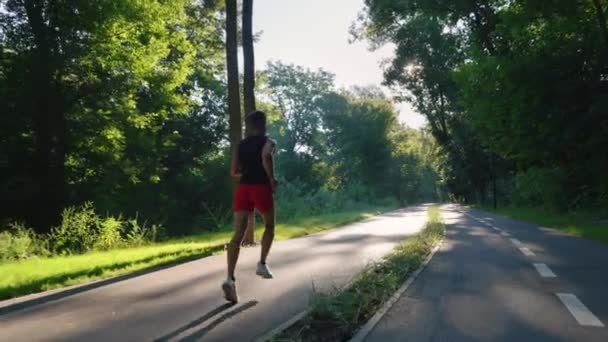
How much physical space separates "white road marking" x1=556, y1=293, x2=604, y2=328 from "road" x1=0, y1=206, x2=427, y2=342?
248cm

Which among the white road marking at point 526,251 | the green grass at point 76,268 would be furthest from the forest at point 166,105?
the white road marking at point 526,251

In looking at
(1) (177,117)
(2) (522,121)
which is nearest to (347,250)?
(2) (522,121)

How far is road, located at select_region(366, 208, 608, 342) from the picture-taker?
13.8 feet

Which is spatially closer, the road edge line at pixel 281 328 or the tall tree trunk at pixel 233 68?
the road edge line at pixel 281 328

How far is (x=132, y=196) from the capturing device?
23250 millimetres

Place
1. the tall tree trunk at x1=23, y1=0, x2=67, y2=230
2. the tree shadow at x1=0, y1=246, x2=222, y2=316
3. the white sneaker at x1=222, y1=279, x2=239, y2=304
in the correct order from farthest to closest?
the tall tree trunk at x1=23, y1=0, x2=67, y2=230 < the tree shadow at x1=0, y1=246, x2=222, y2=316 < the white sneaker at x1=222, y1=279, x2=239, y2=304

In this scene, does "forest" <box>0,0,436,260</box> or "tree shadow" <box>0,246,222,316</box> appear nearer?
"tree shadow" <box>0,246,222,316</box>

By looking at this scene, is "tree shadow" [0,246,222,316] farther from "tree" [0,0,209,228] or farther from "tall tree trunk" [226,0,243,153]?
"tree" [0,0,209,228]

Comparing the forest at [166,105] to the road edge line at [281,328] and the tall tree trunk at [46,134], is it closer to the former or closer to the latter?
the tall tree trunk at [46,134]

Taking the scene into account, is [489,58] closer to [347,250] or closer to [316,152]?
[347,250]

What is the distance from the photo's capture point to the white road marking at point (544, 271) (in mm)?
7155

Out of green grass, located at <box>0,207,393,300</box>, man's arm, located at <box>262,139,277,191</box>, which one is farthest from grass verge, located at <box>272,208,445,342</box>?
green grass, located at <box>0,207,393,300</box>

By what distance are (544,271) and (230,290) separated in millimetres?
4865

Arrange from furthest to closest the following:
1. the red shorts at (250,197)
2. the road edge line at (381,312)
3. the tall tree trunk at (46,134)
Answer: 1. the tall tree trunk at (46,134)
2. the red shorts at (250,197)
3. the road edge line at (381,312)
